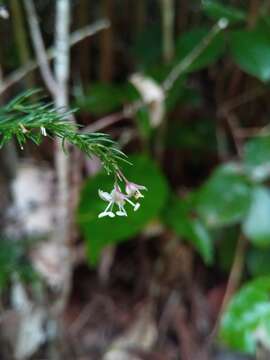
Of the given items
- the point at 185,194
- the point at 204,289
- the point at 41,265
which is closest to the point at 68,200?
the point at 41,265

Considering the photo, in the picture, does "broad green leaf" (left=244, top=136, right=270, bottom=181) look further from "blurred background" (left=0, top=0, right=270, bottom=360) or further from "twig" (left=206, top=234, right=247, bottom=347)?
"twig" (left=206, top=234, right=247, bottom=347)

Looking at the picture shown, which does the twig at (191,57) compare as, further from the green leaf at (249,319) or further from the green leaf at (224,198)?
the green leaf at (249,319)

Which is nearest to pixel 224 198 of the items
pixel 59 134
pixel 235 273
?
pixel 235 273

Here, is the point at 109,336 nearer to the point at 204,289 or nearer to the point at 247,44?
the point at 204,289

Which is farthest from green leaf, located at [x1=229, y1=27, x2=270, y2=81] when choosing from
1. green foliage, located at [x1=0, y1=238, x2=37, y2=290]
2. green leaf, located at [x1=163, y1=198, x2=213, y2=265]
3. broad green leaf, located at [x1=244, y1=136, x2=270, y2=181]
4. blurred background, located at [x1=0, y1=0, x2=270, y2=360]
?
green foliage, located at [x1=0, y1=238, x2=37, y2=290]

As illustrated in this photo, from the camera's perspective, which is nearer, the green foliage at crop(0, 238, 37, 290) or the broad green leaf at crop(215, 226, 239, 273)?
the green foliage at crop(0, 238, 37, 290)

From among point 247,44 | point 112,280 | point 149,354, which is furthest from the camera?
point 112,280

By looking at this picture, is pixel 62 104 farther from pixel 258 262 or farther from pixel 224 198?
pixel 258 262
